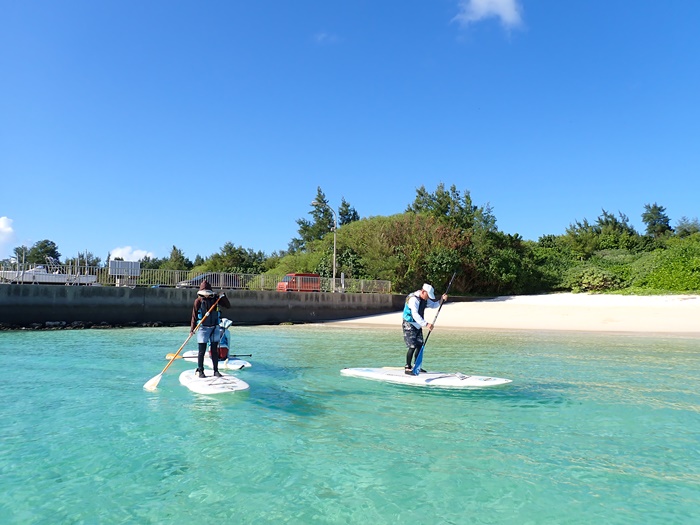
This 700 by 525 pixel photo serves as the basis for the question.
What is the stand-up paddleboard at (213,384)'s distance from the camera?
8.57 metres

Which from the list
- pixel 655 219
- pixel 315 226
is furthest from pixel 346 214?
A: pixel 655 219

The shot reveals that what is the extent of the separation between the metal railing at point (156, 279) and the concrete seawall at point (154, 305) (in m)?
1.21

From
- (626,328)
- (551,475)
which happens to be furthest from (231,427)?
(626,328)

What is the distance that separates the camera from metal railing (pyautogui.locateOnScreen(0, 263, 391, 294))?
23.5 metres

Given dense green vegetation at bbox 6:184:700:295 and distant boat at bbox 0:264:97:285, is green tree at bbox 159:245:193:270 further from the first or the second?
distant boat at bbox 0:264:97:285

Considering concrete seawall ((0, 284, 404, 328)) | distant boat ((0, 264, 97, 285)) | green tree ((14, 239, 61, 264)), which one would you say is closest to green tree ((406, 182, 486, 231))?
concrete seawall ((0, 284, 404, 328))

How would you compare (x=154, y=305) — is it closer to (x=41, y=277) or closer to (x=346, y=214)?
(x=41, y=277)

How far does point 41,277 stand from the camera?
920 inches

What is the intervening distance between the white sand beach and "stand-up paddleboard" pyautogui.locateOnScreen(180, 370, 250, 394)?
16600mm

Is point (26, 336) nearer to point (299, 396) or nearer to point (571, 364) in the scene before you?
point (299, 396)

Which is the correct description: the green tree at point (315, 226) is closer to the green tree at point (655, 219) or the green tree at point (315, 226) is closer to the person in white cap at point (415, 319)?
the green tree at point (655, 219)

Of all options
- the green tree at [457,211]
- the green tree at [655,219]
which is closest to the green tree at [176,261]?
the green tree at [457,211]

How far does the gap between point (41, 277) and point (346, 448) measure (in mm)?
22805

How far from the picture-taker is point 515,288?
3481cm
